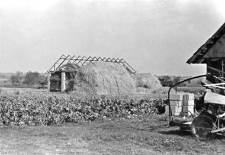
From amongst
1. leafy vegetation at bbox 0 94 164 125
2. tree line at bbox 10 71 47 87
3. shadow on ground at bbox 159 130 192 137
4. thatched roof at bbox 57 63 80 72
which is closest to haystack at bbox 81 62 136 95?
thatched roof at bbox 57 63 80 72

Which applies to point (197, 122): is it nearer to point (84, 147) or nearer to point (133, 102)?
point (84, 147)

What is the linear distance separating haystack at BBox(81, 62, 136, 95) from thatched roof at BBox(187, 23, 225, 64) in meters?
12.9

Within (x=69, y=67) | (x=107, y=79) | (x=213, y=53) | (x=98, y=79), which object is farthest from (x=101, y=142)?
(x=69, y=67)

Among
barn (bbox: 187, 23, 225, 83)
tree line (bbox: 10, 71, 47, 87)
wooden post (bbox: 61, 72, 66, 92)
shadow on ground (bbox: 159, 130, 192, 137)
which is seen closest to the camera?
shadow on ground (bbox: 159, 130, 192, 137)

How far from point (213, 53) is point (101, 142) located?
8.69 m

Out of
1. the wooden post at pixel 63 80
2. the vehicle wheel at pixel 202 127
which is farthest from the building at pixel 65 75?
the vehicle wheel at pixel 202 127

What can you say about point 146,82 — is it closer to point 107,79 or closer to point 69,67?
point 69,67

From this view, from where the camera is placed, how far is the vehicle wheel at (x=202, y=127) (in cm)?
1050

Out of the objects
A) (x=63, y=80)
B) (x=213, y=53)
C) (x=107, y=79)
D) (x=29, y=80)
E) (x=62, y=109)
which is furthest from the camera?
(x=29, y=80)

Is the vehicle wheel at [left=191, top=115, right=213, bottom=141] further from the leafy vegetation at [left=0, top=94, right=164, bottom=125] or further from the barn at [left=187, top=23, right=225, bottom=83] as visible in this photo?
the barn at [left=187, top=23, right=225, bottom=83]

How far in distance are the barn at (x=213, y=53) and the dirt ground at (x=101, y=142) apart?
5.05 m

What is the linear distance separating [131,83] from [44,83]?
23.5 m

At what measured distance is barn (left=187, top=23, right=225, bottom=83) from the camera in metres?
16.5

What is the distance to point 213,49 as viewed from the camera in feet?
55.2
